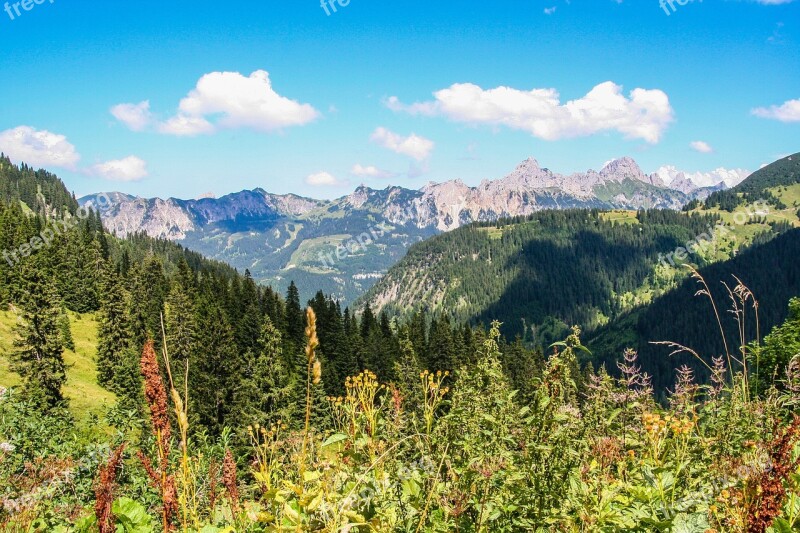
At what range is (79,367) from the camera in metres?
62.3

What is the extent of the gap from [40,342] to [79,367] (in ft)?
61.5

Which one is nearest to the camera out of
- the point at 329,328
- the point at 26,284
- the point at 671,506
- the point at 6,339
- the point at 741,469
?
the point at 741,469

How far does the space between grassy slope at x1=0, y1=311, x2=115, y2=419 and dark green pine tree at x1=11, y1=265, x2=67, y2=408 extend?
6.11 ft

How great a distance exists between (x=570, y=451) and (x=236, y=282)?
97503 millimetres

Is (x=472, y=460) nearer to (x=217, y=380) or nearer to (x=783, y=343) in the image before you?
(x=783, y=343)

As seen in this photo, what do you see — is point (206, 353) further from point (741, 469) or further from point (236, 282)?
point (741, 469)

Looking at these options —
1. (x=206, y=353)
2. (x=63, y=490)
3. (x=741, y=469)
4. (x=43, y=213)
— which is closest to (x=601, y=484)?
(x=741, y=469)

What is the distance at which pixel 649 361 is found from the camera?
197500 mm

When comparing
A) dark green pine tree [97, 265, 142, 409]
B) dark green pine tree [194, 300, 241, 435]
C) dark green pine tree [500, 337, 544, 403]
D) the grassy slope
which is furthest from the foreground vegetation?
dark green pine tree [500, 337, 544, 403]

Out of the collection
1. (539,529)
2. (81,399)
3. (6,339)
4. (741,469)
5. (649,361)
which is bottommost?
(649,361)

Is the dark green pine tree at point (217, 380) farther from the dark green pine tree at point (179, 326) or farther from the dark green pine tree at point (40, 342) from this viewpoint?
the dark green pine tree at point (179, 326)

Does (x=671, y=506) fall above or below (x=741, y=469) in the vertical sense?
below

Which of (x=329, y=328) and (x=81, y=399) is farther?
(x=329, y=328)

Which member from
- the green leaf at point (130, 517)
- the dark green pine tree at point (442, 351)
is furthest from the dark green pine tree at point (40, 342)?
the green leaf at point (130, 517)
